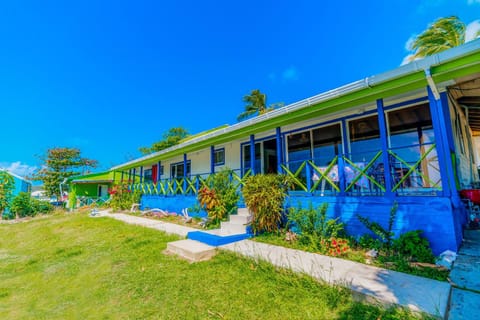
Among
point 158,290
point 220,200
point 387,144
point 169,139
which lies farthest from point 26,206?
point 387,144

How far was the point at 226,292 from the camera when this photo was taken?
288cm

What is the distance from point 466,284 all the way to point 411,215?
4.34 ft

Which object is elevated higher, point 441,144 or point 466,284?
point 441,144

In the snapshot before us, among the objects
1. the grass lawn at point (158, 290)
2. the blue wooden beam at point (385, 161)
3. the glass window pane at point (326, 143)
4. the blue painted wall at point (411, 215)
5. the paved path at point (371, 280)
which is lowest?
the grass lawn at point (158, 290)

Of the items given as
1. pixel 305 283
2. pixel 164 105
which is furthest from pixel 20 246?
pixel 164 105

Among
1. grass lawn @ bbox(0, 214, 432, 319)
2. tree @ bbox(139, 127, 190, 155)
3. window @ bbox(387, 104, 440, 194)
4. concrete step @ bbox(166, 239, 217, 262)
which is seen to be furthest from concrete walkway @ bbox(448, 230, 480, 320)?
tree @ bbox(139, 127, 190, 155)

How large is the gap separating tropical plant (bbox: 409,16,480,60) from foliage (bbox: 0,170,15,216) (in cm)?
2969

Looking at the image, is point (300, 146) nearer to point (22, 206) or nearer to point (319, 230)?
point (319, 230)

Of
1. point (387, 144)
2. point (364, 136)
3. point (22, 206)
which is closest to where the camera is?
point (387, 144)

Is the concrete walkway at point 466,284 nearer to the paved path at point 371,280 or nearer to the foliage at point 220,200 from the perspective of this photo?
the paved path at point 371,280

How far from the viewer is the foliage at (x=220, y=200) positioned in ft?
21.9

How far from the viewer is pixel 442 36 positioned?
11.5 metres

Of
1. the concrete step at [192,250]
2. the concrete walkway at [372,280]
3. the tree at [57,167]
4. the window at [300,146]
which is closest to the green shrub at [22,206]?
the tree at [57,167]

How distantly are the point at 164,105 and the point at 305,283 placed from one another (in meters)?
53.8
